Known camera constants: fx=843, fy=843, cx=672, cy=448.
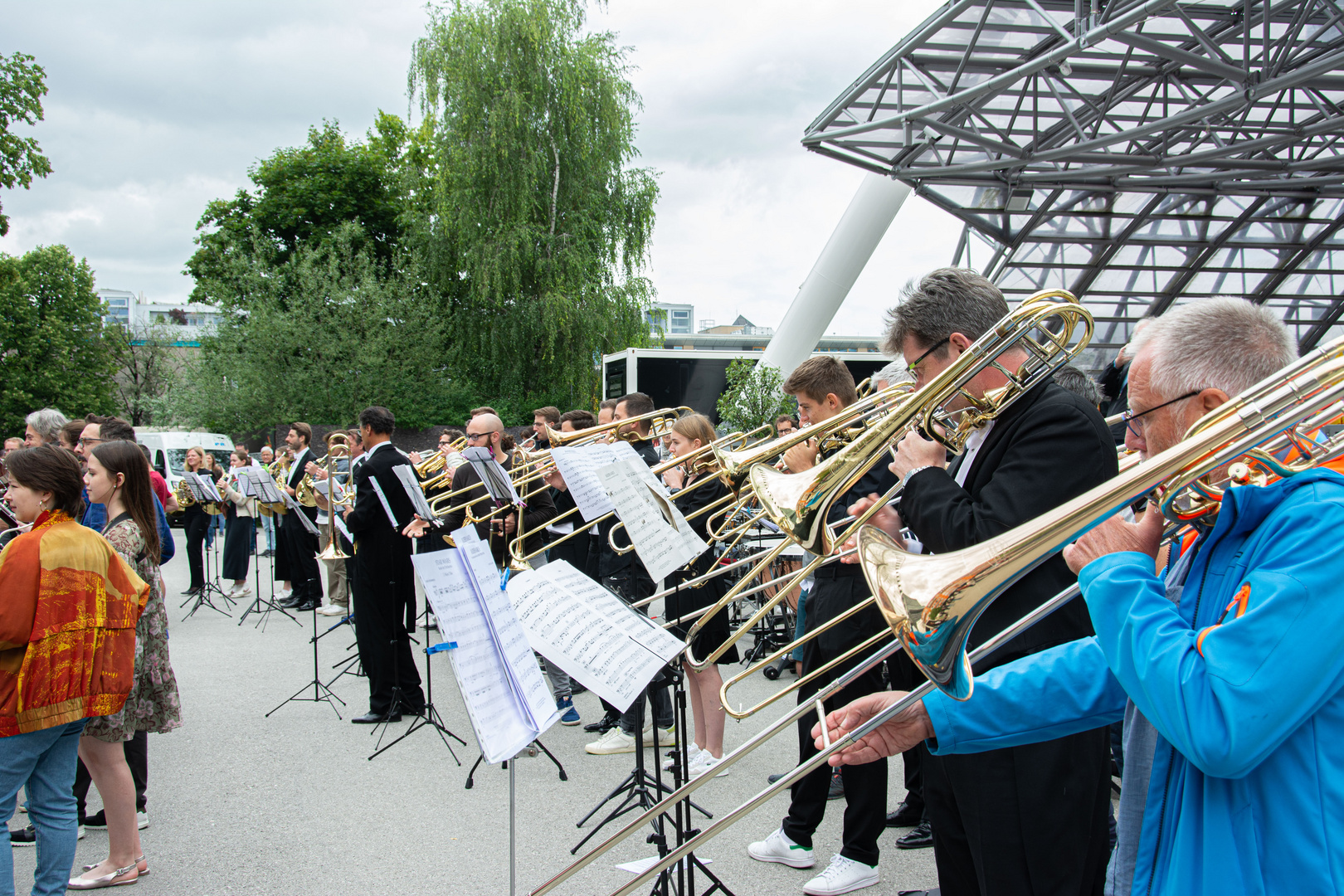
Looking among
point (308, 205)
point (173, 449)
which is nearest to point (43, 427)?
point (173, 449)

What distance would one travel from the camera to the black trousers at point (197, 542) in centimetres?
1020

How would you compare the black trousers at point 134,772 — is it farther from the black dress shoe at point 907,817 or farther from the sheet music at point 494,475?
the black dress shoe at point 907,817

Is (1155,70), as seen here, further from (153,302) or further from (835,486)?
(153,302)

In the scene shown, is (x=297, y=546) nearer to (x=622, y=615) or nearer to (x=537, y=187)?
(x=622, y=615)

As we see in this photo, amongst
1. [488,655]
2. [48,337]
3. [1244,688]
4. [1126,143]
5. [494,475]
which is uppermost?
[1126,143]

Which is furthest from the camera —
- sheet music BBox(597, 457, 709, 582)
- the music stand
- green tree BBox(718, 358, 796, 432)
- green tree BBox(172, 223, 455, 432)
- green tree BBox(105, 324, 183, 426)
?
green tree BBox(105, 324, 183, 426)

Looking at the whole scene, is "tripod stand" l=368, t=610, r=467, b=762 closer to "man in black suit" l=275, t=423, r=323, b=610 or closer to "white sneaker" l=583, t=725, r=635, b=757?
"white sneaker" l=583, t=725, r=635, b=757

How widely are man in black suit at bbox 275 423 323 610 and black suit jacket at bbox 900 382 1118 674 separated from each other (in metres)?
8.30

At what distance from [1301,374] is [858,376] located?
14600 millimetres

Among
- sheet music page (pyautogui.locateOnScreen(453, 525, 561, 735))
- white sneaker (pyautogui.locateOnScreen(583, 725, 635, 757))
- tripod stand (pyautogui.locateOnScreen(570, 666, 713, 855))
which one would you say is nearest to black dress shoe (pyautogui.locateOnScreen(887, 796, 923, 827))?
tripod stand (pyautogui.locateOnScreen(570, 666, 713, 855))

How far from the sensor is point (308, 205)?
84.9 feet

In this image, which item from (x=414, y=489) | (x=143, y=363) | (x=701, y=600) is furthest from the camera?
(x=143, y=363)

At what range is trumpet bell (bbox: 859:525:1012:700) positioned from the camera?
1183 mm

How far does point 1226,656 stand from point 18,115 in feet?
80.1
